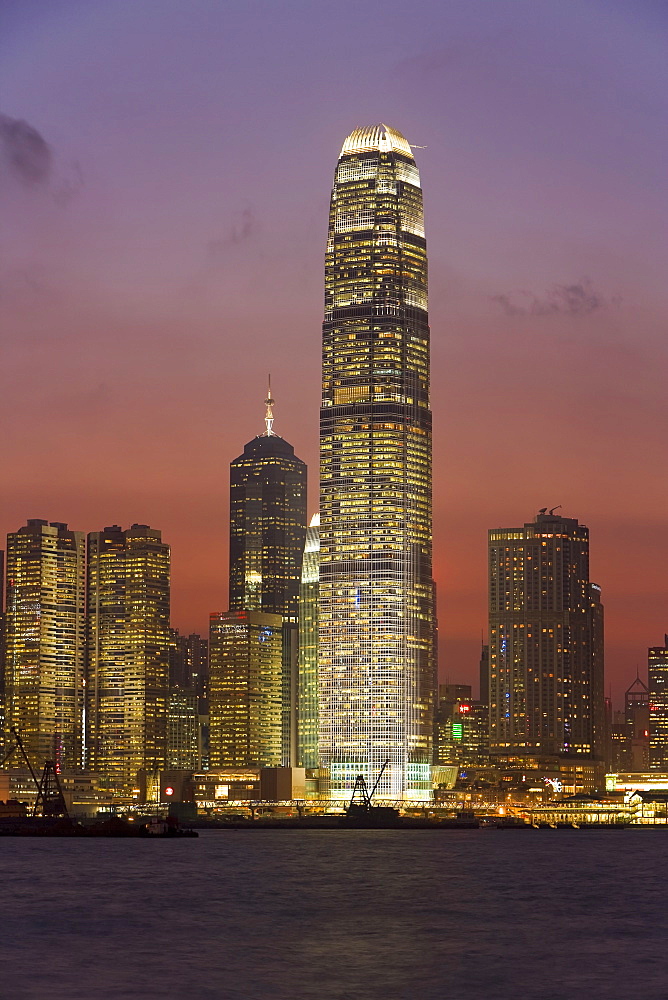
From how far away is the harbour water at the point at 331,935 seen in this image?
296 feet

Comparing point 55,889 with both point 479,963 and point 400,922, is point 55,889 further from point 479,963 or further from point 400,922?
point 479,963

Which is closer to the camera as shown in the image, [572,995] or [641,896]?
[572,995]

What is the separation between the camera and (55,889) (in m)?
149

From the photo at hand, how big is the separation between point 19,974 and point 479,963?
25.7 meters

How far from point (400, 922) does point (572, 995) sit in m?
34.3

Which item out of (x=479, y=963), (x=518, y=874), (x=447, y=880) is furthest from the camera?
(x=518, y=874)

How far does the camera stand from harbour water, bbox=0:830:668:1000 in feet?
296

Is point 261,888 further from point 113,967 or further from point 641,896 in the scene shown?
point 113,967

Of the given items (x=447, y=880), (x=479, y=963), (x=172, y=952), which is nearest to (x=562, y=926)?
(x=479, y=963)

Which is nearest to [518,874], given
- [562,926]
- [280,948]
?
[562,926]

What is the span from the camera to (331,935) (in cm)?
11281

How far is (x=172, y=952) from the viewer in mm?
104125

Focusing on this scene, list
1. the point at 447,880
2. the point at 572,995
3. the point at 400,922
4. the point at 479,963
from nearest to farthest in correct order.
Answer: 1. the point at 572,995
2. the point at 479,963
3. the point at 400,922
4. the point at 447,880

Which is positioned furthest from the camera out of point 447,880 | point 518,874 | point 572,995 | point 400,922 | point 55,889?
point 518,874
